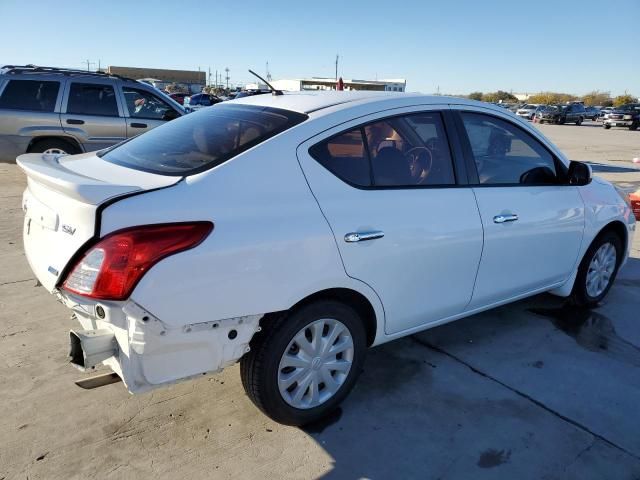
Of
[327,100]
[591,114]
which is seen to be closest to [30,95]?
[327,100]

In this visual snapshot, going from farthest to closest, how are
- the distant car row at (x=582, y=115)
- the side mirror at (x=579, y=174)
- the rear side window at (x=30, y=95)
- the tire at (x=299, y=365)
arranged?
1. the distant car row at (x=582, y=115)
2. the rear side window at (x=30, y=95)
3. the side mirror at (x=579, y=174)
4. the tire at (x=299, y=365)

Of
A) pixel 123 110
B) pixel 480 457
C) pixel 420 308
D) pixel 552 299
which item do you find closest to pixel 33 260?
pixel 420 308

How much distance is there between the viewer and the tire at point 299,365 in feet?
8.06

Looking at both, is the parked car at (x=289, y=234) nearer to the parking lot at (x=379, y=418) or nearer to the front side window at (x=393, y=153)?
the front side window at (x=393, y=153)

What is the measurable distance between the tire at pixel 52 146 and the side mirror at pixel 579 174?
7459 mm

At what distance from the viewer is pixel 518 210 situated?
3424 millimetres

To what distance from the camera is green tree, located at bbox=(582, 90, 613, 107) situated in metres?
93.9

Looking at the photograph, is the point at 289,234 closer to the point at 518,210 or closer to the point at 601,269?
the point at 518,210

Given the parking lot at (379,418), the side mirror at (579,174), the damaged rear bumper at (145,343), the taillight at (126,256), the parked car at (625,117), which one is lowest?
the parking lot at (379,418)

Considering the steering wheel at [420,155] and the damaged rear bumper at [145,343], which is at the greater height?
the steering wheel at [420,155]

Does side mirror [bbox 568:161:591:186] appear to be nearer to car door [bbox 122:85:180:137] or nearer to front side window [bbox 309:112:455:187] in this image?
front side window [bbox 309:112:455:187]

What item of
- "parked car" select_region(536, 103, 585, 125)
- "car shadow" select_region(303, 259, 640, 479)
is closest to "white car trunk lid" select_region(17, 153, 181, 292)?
"car shadow" select_region(303, 259, 640, 479)

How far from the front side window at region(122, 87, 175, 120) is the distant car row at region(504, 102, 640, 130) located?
2755cm

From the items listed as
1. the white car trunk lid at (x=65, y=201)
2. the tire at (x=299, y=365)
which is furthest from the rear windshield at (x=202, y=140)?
the tire at (x=299, y=365)
